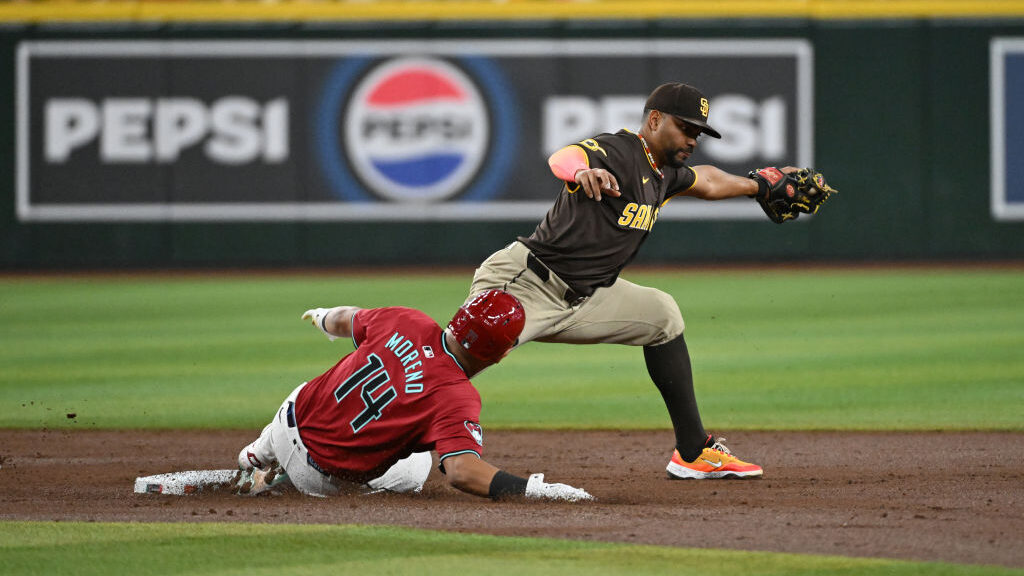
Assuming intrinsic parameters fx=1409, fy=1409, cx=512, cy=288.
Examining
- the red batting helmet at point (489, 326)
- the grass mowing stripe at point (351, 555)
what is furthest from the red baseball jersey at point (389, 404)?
the grass mowing stripe at point (351, 555)

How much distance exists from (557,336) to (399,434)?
3.22 feet

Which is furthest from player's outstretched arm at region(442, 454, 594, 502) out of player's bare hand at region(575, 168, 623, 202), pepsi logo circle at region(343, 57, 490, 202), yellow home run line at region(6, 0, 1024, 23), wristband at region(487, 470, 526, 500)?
yellow home run line at region(6, 0, 1024, 23)

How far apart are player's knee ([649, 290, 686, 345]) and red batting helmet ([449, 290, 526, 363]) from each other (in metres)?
0.92

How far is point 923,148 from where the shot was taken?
16.9 m

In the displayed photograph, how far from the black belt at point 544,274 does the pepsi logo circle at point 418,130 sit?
11.4 metres

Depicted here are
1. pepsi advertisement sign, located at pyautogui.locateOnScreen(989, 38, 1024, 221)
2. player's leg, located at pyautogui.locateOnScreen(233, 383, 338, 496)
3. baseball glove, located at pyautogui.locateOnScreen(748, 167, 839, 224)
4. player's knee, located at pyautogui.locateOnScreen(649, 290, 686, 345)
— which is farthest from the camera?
pepsi advertisement sign, located at pyautogui.locateOnScreen(989, 38, 1024, 221)

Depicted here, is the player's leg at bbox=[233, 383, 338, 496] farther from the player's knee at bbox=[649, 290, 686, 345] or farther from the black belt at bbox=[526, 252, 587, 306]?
the player's knee at bbox=[649, 290, 686, 345]

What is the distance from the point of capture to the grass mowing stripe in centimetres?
385

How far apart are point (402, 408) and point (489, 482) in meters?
0.39

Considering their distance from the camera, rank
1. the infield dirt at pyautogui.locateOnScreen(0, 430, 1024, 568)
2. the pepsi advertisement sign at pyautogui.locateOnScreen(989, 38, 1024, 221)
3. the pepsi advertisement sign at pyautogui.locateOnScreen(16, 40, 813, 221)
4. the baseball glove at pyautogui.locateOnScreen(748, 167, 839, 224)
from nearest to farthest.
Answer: the infield dirt at pyautogui.locateOnScreen(0, 430, 1024, 568)
the baseball glove at pyautogui.locateOnScreen(748, 167, 839, 224)
the pepsi advertisement sign at pyautogui.locateOnScreen(989, 38, 1024, 221)
the pepsi advertisement sign at pyautogui.locateOnScreen(16, 40, 813, 221)

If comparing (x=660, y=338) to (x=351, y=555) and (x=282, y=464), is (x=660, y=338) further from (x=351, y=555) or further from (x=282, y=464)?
(x=351, y=555)

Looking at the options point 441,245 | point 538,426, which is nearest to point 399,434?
point 538,426

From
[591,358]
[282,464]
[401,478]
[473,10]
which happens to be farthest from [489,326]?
[473,10]

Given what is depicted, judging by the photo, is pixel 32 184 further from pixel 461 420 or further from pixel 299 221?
pixel 461 420
